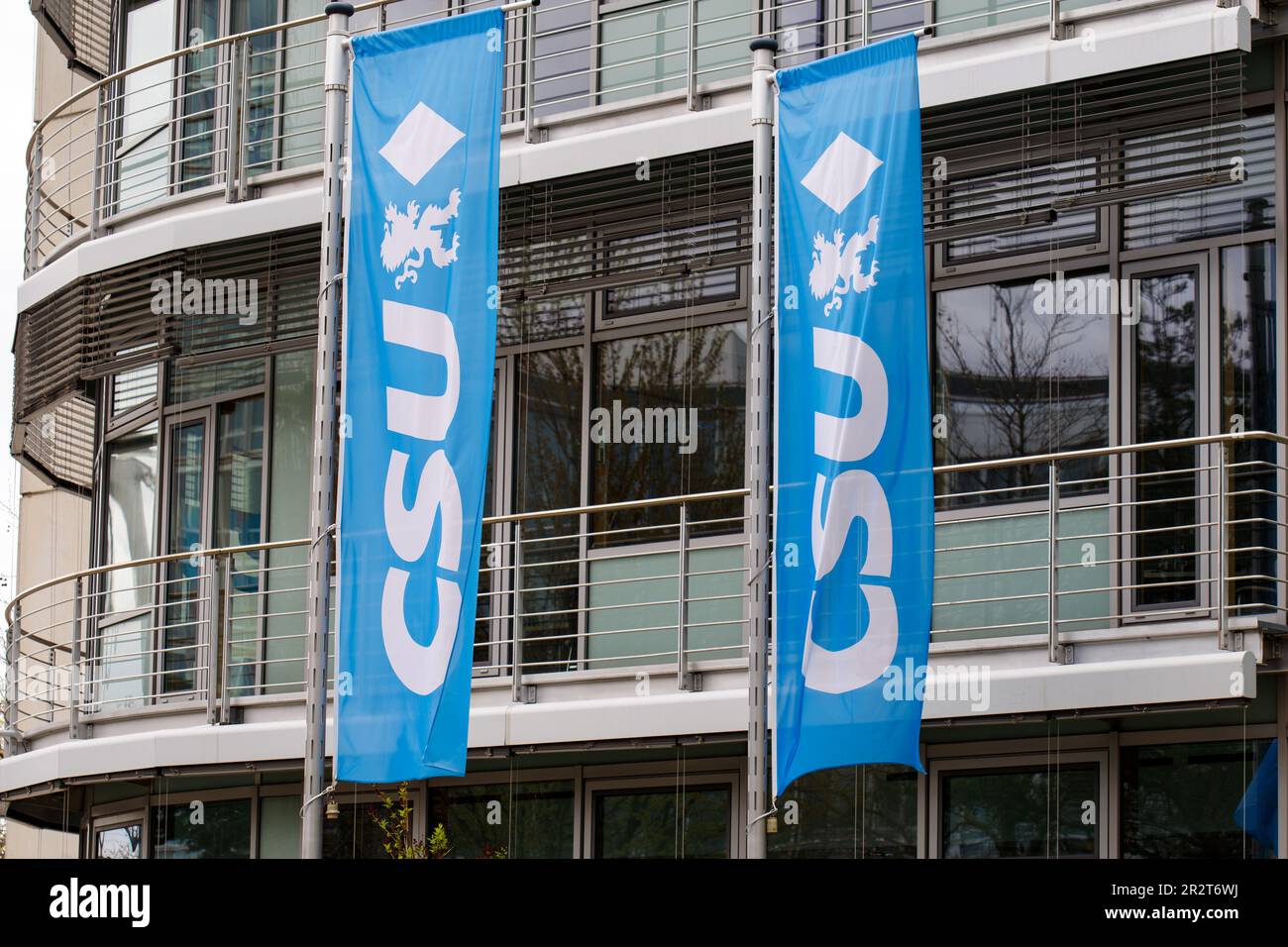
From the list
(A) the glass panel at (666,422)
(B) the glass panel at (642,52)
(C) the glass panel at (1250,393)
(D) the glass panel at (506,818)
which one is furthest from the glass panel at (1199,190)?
(D) the glass panel at (506,818)

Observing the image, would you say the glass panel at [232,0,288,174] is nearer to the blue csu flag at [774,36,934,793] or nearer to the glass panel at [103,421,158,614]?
the glass panel at [103,421,158,614]

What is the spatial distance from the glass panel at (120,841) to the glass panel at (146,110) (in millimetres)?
4774

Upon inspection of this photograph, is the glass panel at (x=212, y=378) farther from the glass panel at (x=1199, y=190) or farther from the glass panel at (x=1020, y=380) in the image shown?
the glass panel at (x=1199, y=190)

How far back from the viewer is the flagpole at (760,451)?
462 inches

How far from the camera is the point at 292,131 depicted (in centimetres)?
1717

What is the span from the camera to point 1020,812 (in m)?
13.3

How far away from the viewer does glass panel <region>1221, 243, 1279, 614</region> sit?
41.9ft

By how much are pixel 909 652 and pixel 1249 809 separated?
236cm

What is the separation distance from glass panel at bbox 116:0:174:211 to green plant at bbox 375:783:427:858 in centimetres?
532

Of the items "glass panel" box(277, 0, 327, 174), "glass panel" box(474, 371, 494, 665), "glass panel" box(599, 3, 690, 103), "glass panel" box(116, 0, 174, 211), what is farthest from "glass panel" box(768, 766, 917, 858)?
"glass panel" box(116, 0, 174, 211)
